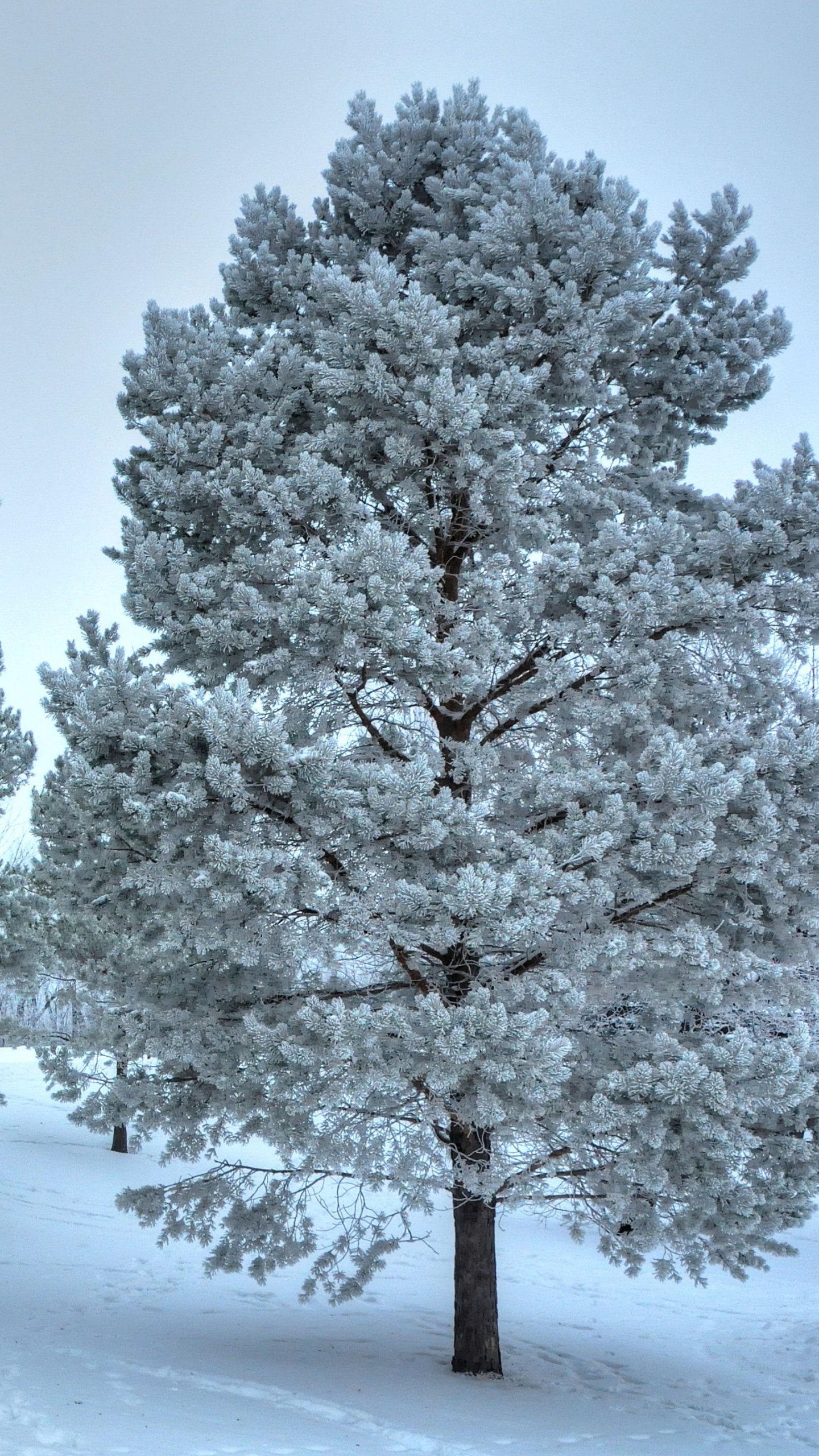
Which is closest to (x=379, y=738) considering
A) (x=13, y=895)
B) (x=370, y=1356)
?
(x=13, y=895)


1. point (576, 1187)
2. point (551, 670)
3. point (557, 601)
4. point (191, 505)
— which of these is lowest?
point (576, 1187)

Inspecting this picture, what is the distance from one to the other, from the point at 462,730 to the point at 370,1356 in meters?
5.12

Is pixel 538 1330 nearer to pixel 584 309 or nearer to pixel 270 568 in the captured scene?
pixel 270 568

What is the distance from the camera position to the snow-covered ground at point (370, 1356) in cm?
562

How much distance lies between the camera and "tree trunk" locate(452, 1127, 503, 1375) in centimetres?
710

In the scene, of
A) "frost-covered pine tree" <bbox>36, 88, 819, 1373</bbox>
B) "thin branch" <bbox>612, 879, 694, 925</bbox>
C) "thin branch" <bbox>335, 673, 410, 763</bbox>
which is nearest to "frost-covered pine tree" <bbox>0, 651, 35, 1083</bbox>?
"frost-covered pine tree" <bbox>36, 88, 819, 1373</bbox>

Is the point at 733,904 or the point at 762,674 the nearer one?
the point at 733,904

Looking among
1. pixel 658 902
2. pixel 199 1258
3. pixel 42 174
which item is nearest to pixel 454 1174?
pixel 658 902

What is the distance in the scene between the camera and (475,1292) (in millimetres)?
7117

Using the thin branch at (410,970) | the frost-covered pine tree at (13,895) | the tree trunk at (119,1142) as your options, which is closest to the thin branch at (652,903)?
the thin branch at (410,970)

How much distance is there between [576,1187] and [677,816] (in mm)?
3222

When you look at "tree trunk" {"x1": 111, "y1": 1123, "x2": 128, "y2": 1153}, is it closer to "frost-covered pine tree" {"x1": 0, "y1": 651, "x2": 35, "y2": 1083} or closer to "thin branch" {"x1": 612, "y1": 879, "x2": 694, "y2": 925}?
"frost-covered pine tree" {"x1": 0, "y1": 651, "x2": 35, "y2": 1083}

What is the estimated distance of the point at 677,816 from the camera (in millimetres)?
4930

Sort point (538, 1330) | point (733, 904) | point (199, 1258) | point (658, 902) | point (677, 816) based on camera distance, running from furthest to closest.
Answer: point (199, 1258) < point (538, 1330) < point (658, 902) < point (733, 904) < point (677, 816)
